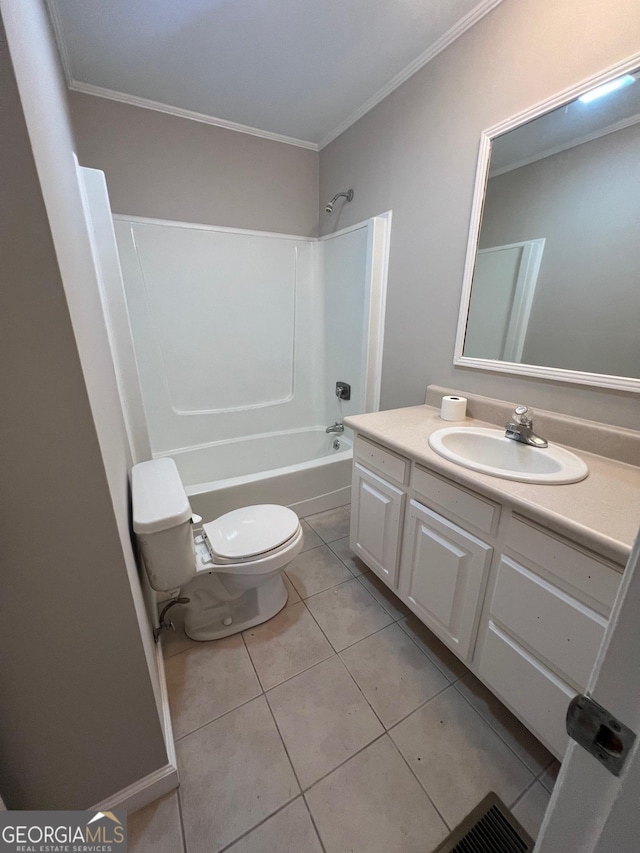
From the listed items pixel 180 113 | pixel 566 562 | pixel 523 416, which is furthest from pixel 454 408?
pixel 180 113

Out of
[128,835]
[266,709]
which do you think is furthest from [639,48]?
[128,835]

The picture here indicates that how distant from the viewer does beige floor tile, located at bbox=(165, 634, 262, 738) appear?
3.84 feet

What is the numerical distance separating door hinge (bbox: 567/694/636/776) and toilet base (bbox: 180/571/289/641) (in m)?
1.22

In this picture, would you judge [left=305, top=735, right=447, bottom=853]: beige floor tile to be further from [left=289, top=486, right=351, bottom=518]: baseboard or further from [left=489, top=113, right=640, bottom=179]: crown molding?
[left=489, top=113, right=640, bottom=179]: crown molding

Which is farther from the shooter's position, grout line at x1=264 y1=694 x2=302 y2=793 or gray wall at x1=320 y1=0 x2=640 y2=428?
gray wall at x1=320 y1=0 x2=640 y2=428

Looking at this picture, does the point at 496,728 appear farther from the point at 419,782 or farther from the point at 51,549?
the point at 51,549

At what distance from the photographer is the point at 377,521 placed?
1535mm

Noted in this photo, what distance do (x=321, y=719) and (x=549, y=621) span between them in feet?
2.72

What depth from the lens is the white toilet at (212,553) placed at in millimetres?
1068

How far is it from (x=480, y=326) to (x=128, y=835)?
2.13 m

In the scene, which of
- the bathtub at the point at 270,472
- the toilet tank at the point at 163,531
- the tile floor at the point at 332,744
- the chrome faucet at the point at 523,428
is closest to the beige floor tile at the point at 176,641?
the tile floor at the point at 332,744

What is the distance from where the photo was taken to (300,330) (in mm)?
2762

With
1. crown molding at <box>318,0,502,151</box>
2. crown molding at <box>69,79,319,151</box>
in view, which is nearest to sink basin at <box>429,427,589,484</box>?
crown molding at <box>318,0,502,151</box>

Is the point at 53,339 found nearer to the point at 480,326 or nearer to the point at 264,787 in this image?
the point at 264,787
